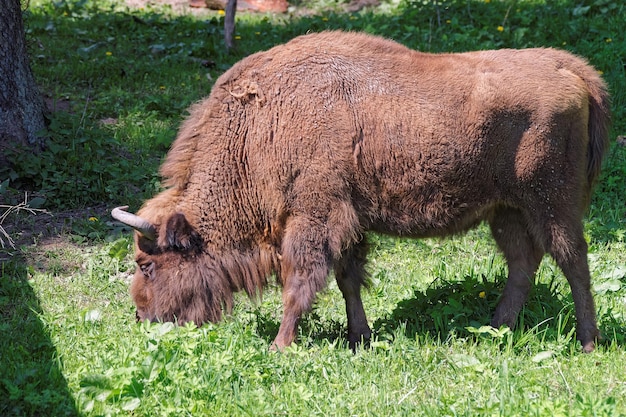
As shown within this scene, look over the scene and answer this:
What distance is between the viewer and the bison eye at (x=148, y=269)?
6.04m

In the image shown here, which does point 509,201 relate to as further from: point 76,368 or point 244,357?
point 76,368

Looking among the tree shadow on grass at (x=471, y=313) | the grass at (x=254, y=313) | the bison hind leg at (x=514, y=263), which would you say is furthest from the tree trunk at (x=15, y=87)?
the bison hind leg at (x=514, y=263)

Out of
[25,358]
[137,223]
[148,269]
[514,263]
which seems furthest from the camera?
[514,263]

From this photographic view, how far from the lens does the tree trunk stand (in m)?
8.12

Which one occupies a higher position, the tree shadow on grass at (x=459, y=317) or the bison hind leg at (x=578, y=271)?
the bison hind leg at (x=578, y=271)

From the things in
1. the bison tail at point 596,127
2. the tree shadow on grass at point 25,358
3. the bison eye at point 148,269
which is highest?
the bison tail at point 596,127

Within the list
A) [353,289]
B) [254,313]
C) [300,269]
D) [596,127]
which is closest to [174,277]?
[254,313]

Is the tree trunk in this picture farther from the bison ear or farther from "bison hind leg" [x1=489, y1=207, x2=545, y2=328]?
"bison hind leg" [x1=489, y1=207, x2=545, y2=328]

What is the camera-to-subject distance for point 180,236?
5.89 m

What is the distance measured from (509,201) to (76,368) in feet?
9.65

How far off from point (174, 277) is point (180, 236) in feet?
1.00

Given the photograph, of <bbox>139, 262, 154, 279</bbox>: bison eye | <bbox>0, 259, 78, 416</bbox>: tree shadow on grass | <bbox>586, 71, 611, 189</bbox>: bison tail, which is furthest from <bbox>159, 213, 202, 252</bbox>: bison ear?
<bbox>586, 71, 611, 189</bbox>: bison tail

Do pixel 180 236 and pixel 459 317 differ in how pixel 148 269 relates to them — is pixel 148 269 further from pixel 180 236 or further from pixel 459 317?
pixel 459 317

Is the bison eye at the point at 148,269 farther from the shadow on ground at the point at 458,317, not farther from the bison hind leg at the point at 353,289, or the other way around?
the bison hind leg at the point at 353,289
